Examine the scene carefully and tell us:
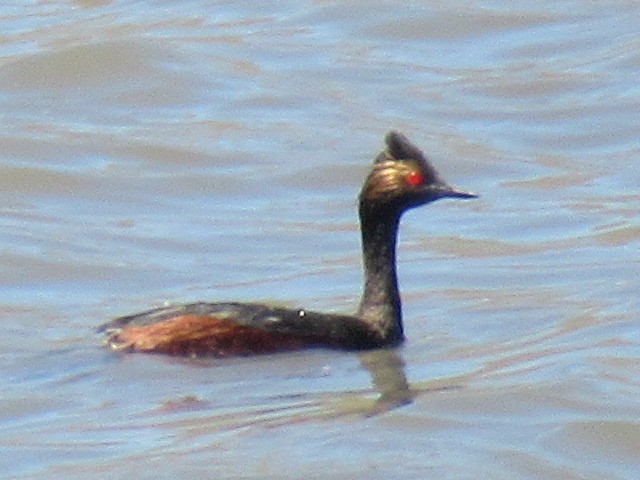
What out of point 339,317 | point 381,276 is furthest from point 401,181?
point 339,317

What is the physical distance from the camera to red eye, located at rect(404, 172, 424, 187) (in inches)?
445

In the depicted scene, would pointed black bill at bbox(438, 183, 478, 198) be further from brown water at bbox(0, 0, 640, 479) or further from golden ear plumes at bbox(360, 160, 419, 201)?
brown water at bbox(0, 0, 640, 479)

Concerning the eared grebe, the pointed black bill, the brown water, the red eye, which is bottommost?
the brown water

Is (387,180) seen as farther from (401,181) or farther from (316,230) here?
(316,230)

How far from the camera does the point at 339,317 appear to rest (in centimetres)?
1130

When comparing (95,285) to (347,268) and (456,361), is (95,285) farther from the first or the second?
(456,361)

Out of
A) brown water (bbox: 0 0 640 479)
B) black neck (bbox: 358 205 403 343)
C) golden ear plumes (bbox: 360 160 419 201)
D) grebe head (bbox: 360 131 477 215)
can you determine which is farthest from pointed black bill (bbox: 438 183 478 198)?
brown water (bbox: 0 0 640 479)

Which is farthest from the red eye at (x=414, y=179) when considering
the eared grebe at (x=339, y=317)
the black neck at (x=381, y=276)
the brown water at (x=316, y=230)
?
the brown water at (x=316, y=230)

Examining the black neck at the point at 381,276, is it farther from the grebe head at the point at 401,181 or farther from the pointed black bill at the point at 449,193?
→ the pointed black bill at the point at 449,193

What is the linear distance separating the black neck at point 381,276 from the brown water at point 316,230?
173 millimetres

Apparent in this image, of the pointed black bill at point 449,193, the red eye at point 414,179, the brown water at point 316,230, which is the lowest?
the brown water at point 316,230

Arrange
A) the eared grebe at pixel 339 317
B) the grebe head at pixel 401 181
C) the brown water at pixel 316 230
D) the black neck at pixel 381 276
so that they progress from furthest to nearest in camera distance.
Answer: the black neck at pixel 381 276 → the grebe head at pixel 401 181 → the eared grebe at pixel 339 317 → the brown water at pixel 316 230

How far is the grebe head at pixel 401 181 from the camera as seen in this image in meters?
11.3

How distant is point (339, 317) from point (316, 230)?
3.25m
